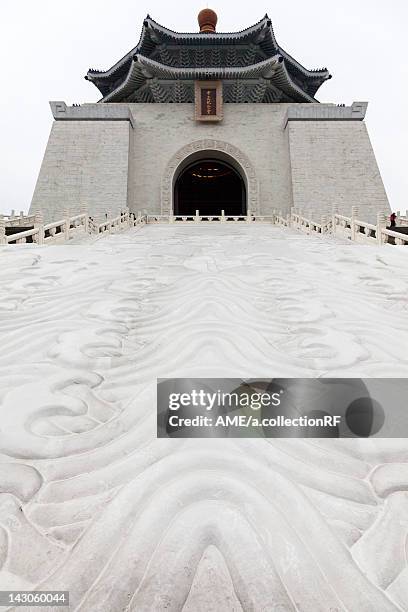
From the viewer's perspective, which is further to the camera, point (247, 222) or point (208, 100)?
point (208, 100)

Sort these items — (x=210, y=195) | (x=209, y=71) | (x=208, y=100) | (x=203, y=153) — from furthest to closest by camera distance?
(x=210, y=195)
(x=203, y=153)
(x=208, y=100)
(x=209, y=71)

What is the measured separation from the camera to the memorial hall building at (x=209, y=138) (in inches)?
655

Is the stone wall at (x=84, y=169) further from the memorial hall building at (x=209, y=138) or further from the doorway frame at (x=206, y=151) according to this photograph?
the doorway frame at (x=206, y=151)

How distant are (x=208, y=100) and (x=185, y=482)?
766 inches

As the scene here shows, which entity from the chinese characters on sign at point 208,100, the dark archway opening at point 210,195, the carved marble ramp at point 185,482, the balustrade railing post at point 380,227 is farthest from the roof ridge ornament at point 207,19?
the carved marble ramp at point 185,482

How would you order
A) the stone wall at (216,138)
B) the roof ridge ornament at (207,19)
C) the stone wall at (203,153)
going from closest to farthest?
the stone wall at (203,153), the stone wall at (216,138), the roof ridge ornament at (207,19)

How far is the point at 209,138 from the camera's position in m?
17.8

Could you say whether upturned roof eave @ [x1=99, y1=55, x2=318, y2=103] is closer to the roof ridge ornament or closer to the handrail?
the roof ridge ornament

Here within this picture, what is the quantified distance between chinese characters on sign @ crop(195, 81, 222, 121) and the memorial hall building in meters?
0.05

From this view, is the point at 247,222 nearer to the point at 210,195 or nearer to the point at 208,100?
the point at 208,100

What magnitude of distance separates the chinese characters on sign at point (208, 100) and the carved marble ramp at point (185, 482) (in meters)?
17.5

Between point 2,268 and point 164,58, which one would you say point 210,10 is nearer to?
point 164,58

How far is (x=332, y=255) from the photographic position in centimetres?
546

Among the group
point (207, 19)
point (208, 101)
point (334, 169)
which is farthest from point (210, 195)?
point (334, 169)
